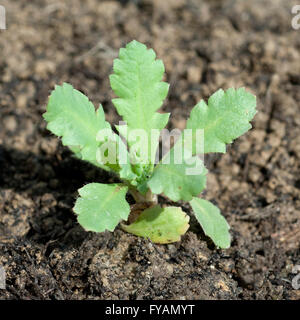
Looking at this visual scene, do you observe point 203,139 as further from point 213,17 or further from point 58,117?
point 213,17

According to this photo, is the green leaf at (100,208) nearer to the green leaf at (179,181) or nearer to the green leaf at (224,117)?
the green leaf at (179,181)

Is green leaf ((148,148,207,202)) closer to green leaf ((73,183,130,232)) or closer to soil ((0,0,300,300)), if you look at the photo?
green leaf ((73,183,130,232))

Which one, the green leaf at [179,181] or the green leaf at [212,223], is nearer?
the green leaf at [179,181]

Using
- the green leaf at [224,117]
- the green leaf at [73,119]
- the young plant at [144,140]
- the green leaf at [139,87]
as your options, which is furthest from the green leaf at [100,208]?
the green leaf at [224,117]

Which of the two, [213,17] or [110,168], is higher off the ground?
[213,17]

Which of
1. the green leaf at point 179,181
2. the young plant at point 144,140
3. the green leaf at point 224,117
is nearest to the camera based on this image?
the green leaf at point 179,181

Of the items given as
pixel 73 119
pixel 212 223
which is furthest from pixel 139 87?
pixel 212 223

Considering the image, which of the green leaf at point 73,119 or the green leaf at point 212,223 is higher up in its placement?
the green leaf at point 73,119
